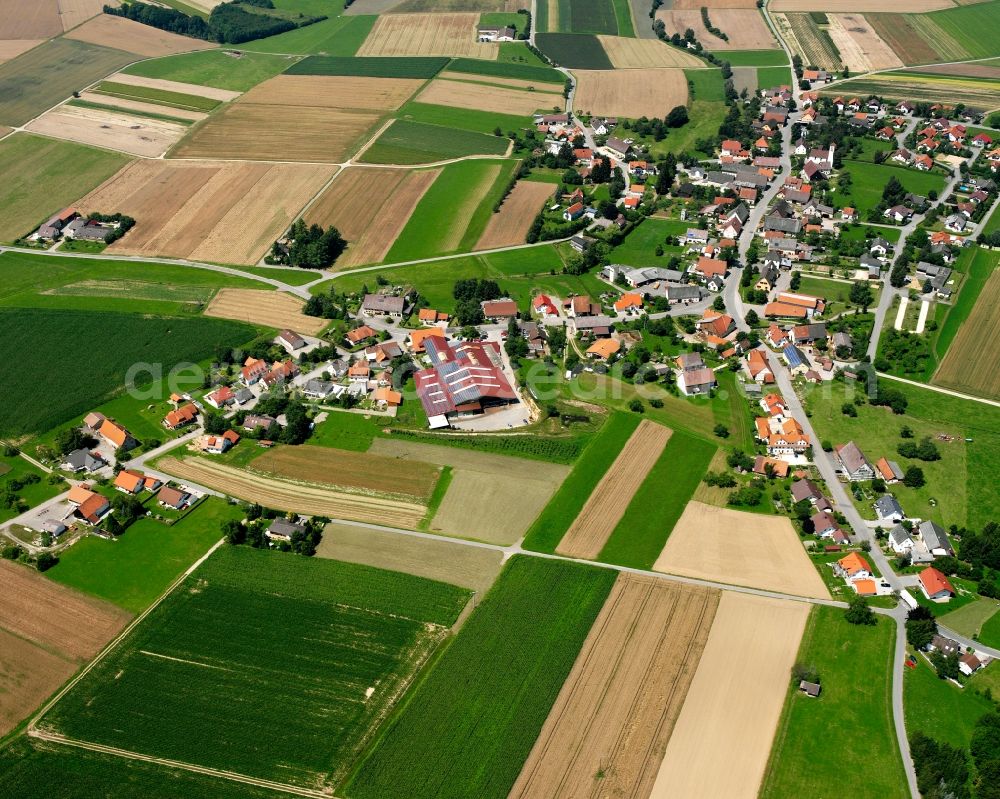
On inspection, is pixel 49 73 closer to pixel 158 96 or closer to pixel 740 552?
pixel 158 96

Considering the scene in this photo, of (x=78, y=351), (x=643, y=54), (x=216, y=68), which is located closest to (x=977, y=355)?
(x=78, y=351)

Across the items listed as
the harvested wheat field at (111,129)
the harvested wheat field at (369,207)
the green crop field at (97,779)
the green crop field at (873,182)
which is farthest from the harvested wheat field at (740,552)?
the harvested wheat field at (111,129)

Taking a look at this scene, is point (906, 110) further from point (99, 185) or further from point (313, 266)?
point (99, 185)

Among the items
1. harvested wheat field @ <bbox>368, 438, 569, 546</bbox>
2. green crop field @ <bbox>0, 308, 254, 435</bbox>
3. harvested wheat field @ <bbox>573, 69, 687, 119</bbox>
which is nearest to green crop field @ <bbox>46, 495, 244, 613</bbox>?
harvested wheat field @ <bbox>368, 438, 569, 546</bbox>

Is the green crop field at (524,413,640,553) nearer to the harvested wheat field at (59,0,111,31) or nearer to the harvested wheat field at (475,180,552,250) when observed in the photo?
the harvested wheat field at (475,180,552,250)

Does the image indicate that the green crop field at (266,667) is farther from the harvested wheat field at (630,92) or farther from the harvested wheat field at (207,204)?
the harvested wheat field at (630,92)
